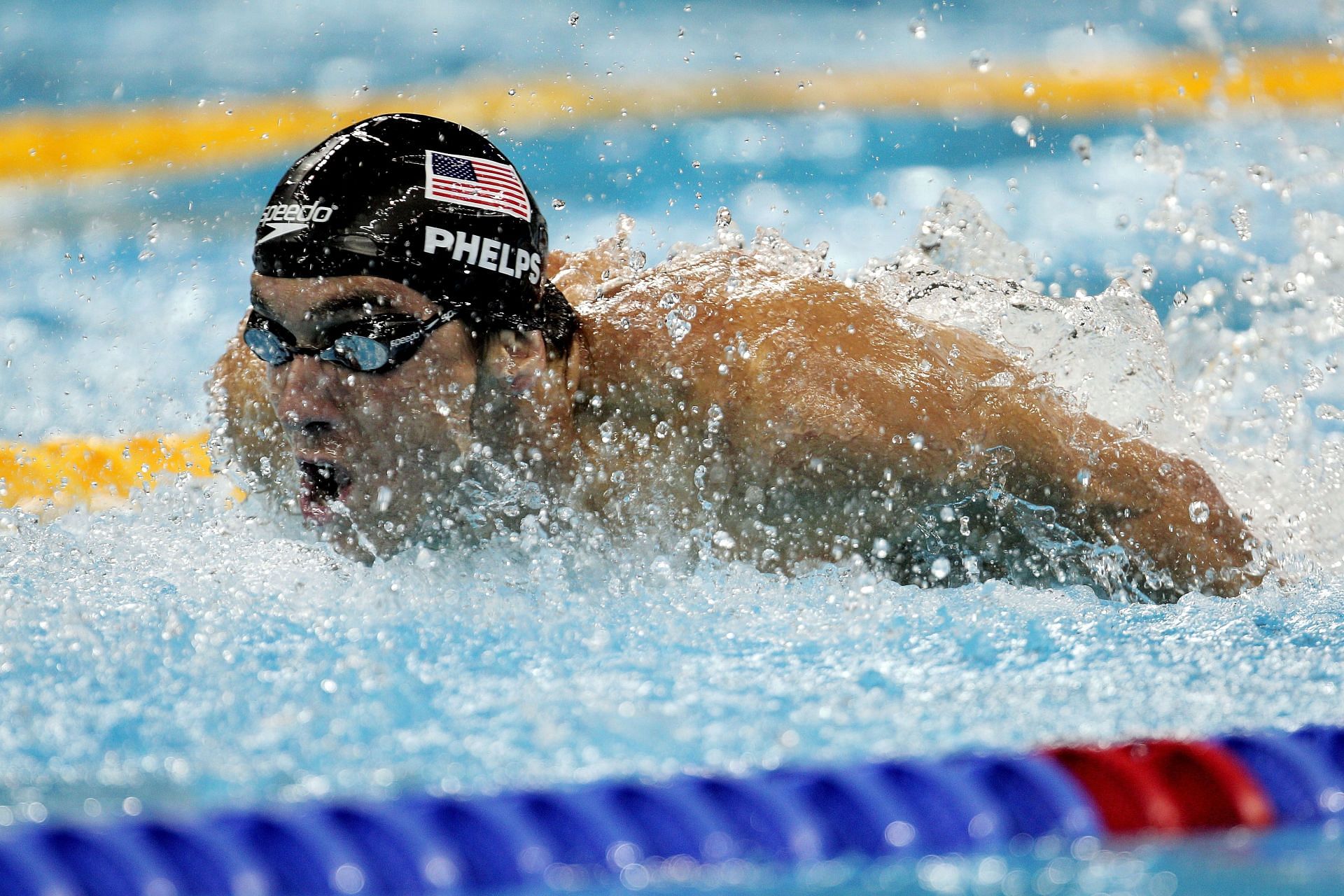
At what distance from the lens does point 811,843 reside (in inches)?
54.4

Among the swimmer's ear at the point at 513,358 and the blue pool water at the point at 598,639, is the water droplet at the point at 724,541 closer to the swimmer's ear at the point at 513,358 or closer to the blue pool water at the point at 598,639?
the blue pool water at the point at 598,639

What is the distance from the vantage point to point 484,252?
6.89ft

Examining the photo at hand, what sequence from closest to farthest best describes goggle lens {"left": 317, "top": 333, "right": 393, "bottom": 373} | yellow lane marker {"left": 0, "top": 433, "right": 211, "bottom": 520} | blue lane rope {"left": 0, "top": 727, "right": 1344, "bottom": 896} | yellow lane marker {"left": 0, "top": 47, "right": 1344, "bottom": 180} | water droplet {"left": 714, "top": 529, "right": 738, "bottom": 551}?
blue lane rope {"left": 0, "top": 727, "right": 1344, "bottom": 896} → goggle lens {"left": 317, "top": 333, "right": 393, "bottom": 373} → water droplet {"left": 714, "top": 529, "right": 738, "bottom": 551} → yellow lane marker {"left": 0, "top": 433, "right": 211, "bottom": 520} → yellow lane marker {"left": 0, "top": 47, "right": 1344, "bottom": 180}

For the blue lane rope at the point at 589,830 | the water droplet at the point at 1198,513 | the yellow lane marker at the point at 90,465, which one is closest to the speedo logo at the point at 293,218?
the blue lane rope at the point at 589,830

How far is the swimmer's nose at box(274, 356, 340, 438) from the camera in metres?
2.04

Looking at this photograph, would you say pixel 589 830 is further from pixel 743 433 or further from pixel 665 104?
pixel 665 104

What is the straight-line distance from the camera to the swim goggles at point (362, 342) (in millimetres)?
2021

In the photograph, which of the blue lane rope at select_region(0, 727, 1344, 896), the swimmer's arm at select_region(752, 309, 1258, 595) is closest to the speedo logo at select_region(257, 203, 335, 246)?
the swimmer's arm at select_region(752, 309, 1258, 595)

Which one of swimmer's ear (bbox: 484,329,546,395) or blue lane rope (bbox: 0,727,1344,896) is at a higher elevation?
swimmer's ear (bbox: 484,329,546,395)

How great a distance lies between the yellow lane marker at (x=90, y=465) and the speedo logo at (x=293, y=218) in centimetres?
117

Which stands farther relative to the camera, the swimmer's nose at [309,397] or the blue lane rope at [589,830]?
the swimmer's nose at [309,397]

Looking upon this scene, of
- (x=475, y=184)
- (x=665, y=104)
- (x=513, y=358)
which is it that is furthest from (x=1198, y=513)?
(x=665, y=104)

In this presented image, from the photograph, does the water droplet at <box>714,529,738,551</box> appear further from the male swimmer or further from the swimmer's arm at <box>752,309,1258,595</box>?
the swimmer's arm at <box>752,309,1258,595</box>

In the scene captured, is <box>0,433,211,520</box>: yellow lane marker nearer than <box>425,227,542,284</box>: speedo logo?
No
